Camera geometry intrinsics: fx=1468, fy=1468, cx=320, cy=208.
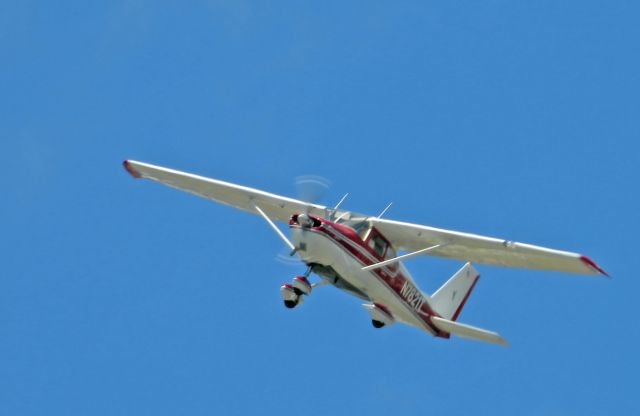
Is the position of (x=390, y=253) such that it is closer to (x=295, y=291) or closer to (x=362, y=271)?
(x=362, y=271)

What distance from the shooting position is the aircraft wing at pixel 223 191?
33719 mm

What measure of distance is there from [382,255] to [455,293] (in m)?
3.54

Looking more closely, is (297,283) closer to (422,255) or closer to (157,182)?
(422,255)

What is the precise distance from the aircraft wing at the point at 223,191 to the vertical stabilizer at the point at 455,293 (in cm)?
394

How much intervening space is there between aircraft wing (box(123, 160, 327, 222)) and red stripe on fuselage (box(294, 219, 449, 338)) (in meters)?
1.98

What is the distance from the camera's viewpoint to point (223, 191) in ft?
114

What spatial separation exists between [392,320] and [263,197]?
428 centimetres

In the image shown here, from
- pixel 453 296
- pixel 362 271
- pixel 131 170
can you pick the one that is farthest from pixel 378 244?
pixel 131 170

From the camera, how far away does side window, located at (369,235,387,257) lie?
31797 mm

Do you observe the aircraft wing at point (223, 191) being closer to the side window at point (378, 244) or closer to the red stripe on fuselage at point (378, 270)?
the side window at point (378, 244)

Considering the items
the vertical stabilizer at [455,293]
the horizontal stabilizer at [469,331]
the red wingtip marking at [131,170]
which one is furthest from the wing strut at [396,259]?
the red wingtip marking at [131,170]

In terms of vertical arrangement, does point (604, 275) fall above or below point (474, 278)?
below

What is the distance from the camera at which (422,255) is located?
3216 centimetres

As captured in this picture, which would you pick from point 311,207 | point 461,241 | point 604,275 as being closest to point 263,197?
point 311,207
